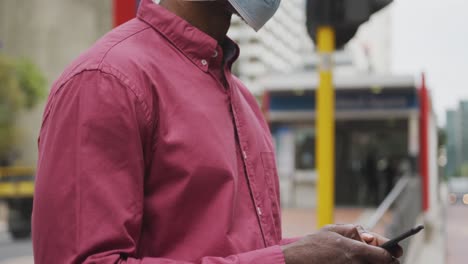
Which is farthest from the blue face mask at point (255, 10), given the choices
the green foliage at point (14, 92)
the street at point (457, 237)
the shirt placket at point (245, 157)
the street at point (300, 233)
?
the green foliage at point (14, 92)

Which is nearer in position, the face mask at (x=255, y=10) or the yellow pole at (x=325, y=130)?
the face mask at (x=255, y=10)

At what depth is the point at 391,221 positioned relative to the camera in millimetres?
5906

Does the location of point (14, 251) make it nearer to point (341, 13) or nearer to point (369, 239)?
point (341, 13)

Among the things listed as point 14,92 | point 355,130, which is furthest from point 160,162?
point 14,92

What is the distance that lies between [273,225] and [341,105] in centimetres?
1584

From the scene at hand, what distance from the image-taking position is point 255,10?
4.52 feet

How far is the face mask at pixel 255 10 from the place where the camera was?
52.9 inches

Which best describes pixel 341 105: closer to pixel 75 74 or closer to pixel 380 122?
pixel 380 122

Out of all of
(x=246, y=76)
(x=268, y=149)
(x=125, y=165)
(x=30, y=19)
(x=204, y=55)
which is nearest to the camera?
(x=125, y=165)

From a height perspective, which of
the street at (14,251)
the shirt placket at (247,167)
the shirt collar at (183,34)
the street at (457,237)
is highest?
the shirt collar at (183,34)

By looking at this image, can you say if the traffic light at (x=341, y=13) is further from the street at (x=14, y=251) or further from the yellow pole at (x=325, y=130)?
the street at (x=14, y=251)

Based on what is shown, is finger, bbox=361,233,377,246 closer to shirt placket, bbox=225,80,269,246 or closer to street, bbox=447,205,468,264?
shirt placket, bbox=225,80,269,246

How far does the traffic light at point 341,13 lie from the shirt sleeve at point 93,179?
3.27 m

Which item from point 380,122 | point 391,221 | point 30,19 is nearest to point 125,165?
point 391,221
